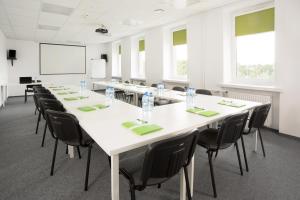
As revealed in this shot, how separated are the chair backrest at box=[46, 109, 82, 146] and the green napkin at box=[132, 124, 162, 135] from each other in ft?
2.40

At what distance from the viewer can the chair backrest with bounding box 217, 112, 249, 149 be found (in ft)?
6.33

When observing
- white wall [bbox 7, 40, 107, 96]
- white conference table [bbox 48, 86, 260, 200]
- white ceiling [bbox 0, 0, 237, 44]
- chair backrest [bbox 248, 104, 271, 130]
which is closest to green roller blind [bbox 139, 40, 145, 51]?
white ceiling [bbox 0, 0, 237, 44]

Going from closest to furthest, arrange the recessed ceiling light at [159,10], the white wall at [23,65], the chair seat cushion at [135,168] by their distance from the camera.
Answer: the chair seat cushion at [135,168]
the recessed ceiling light at [159,10]
the white wall at [23,65]

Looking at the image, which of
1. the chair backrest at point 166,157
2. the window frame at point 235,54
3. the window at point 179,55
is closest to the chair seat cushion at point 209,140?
the chair backrest at point 166,157

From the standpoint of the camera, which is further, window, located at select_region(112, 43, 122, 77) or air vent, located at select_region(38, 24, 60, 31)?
window, located at select_region(112, 43, 122, 77)

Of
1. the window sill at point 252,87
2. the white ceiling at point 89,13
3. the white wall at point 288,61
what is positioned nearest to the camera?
the white wall at point 288,61

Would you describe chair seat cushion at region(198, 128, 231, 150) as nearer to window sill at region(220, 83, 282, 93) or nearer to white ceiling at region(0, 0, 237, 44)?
window sill at region(220, 83, 282, 93)

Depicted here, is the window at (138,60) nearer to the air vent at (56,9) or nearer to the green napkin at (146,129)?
the air vent at (56,9)

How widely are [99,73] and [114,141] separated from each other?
33.7 feet

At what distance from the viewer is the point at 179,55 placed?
671 centimetres

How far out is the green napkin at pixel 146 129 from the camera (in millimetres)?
1609

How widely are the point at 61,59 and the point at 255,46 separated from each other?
9.39 metres

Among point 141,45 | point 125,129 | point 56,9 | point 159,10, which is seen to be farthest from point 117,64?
point 125,129

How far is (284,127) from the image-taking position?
376cm
